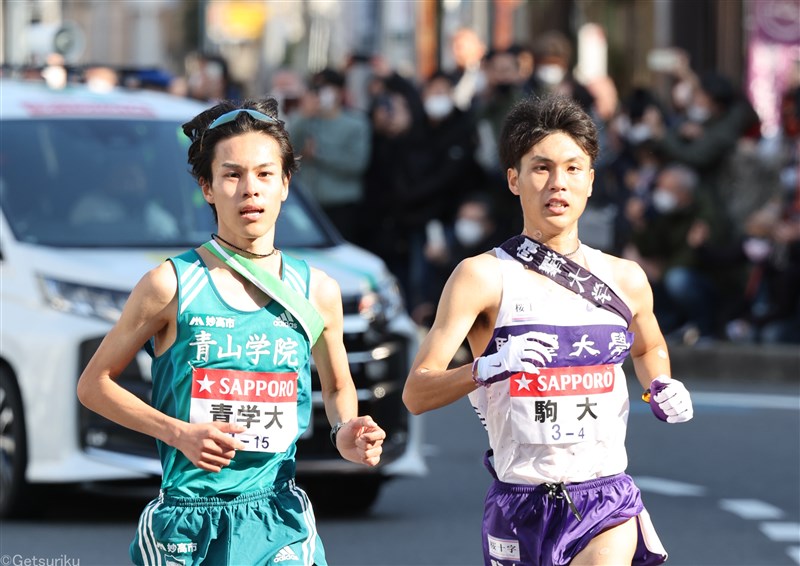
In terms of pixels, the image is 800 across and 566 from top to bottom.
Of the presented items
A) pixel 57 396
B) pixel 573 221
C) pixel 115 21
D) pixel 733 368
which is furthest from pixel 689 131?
pixel 115 21

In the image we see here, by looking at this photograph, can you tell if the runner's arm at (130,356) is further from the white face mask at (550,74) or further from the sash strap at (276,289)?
the white face mask at (550,74)

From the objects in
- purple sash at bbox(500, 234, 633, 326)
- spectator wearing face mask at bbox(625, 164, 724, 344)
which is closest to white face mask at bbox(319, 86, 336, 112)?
spectator wearing face mask at bbox(625, 164, 724, 344)

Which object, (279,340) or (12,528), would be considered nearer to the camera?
(279,340)

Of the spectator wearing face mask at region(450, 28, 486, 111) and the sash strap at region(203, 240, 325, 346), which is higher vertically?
the sash strap at region(203, 240, 325, 346)

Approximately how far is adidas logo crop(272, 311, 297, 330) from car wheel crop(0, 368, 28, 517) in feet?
13.6

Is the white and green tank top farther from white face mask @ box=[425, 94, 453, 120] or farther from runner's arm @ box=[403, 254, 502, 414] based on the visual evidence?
white face mask @ box=[425, 94, 453, 120]

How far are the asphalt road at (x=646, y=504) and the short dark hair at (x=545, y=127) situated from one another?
339 centimetres

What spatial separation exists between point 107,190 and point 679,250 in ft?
23.8

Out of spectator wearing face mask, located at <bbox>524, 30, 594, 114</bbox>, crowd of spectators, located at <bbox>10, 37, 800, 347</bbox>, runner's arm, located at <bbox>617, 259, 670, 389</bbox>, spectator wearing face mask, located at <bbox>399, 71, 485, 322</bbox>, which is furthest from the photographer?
spectator wearing face mask, located at <bbox>399, 71, 485, 322</bbox>

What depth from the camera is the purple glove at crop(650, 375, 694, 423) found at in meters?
5.19

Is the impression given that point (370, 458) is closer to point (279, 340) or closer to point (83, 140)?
point (279, 340)

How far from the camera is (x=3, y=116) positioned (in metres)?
9.97

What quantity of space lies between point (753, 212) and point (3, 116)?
7.85m

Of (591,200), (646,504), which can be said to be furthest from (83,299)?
(591,200)
